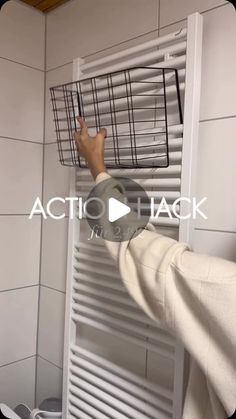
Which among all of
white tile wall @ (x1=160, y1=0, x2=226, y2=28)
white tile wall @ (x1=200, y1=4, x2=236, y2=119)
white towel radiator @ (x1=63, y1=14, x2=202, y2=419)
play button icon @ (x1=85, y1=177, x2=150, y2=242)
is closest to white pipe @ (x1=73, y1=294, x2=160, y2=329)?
white towel radiator @ (x1=63, y1=14, x2=202, y2=419)

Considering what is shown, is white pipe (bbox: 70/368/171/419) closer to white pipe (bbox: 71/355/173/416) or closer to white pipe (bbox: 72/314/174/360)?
white pipe (bbox: 71/355/173/416)

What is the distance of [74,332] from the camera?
47.8 inches

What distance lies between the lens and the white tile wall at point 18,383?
1.37m

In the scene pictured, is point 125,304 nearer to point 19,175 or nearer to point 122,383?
point 122,383

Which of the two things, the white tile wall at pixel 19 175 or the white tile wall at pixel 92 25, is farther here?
the white tile wall at pixel 19 175

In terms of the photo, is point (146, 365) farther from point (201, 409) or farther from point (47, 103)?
point (47, 103)

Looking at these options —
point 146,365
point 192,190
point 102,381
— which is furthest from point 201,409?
point 192,190

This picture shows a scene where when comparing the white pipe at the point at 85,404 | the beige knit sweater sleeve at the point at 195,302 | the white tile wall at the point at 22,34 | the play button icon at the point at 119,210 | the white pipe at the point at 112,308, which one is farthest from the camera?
the white tile wall at the point at 22,34

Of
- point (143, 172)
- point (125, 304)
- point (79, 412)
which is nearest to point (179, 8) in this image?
point (143, 172)

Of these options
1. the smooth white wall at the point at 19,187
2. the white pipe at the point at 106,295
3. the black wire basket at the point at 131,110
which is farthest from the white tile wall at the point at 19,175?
the white pipe at the point at 106,295

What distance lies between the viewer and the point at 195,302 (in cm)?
75

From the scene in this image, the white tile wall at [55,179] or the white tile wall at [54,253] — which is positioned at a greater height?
the white tile wall at [55,179]

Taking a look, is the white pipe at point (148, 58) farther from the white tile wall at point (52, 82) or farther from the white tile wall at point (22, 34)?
the white tile wall at point (22, 34)

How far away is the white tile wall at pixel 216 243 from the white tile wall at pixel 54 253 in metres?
0.57
